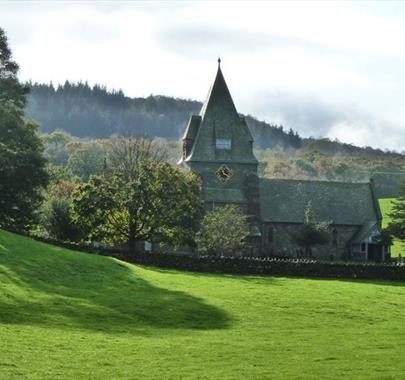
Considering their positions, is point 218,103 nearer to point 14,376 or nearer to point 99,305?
point 99,305

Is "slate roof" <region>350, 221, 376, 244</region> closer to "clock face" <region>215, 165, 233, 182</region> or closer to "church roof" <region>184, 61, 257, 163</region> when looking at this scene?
"church roof" <region>184, 61, 257, 163</region>

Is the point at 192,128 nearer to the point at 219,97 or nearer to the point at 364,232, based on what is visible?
the point at 219,97

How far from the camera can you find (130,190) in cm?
5694

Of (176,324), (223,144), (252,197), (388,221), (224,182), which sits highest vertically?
(223,144)

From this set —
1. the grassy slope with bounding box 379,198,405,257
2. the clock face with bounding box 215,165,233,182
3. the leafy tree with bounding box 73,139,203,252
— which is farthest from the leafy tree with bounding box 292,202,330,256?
the leafy tree with bounding box 73,139,203,252

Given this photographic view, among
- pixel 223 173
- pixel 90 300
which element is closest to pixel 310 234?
pixel 223 173

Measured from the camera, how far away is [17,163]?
57812 millimetres

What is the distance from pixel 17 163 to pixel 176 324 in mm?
33729

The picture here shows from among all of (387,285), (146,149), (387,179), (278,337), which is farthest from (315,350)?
(387,179)

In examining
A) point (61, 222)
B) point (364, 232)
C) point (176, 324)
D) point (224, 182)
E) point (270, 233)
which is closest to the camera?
point (176, 324)

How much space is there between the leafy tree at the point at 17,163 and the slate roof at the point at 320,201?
29.6 metres

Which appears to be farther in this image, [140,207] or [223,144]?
[223,144]

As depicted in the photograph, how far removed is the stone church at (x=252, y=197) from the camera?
78.8 m

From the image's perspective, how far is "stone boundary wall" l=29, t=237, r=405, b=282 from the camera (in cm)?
5156
